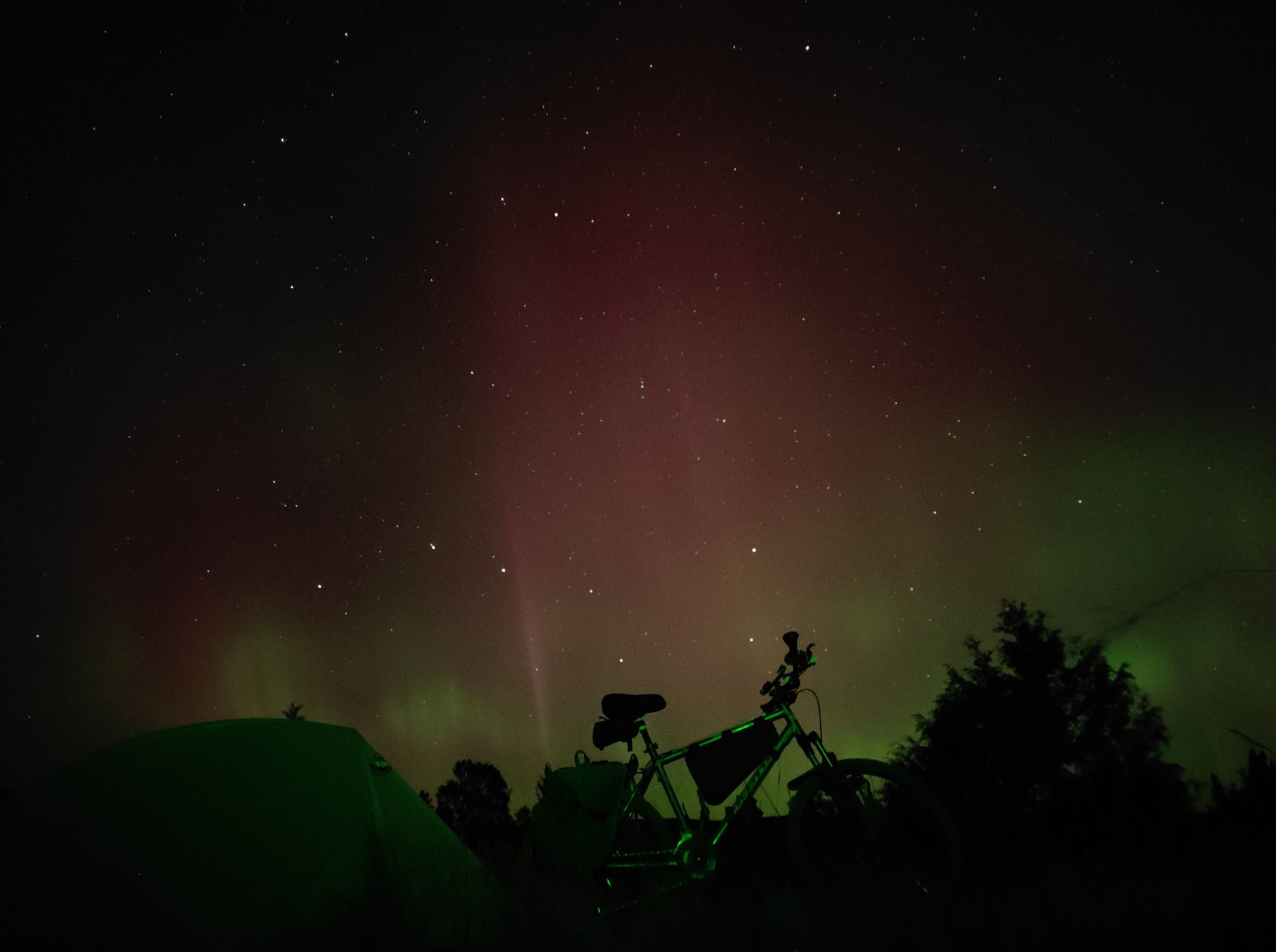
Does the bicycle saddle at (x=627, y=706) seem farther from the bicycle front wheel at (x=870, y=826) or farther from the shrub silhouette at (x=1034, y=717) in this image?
the shrub silhouette at (x=1034, y=717)

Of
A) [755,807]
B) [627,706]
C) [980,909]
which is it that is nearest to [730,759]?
[755,807]

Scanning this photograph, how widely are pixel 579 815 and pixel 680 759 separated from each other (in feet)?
2.24

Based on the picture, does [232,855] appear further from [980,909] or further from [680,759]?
[980,909]

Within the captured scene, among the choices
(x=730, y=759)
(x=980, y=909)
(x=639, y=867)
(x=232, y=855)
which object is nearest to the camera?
(x=980, y=909)

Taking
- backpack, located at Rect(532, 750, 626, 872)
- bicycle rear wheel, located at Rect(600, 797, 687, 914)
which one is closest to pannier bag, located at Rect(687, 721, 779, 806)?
bicycle rear wheel, located at Rect(600, 797, 687, 914)

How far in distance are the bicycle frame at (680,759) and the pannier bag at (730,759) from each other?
27mm

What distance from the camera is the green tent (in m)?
2.82

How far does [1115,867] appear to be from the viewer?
11.5ft

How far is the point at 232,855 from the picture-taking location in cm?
311

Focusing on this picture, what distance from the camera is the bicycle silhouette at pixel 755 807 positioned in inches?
139

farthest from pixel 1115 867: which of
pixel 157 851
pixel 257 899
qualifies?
pixel 157 851

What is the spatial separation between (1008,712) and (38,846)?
21081mm

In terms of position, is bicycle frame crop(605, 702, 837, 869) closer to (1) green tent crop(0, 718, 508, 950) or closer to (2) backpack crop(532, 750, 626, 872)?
(2) backpack crop(532, 750, 626, 872)

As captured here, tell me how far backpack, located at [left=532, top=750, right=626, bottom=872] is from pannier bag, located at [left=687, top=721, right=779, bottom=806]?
0.50 meters
